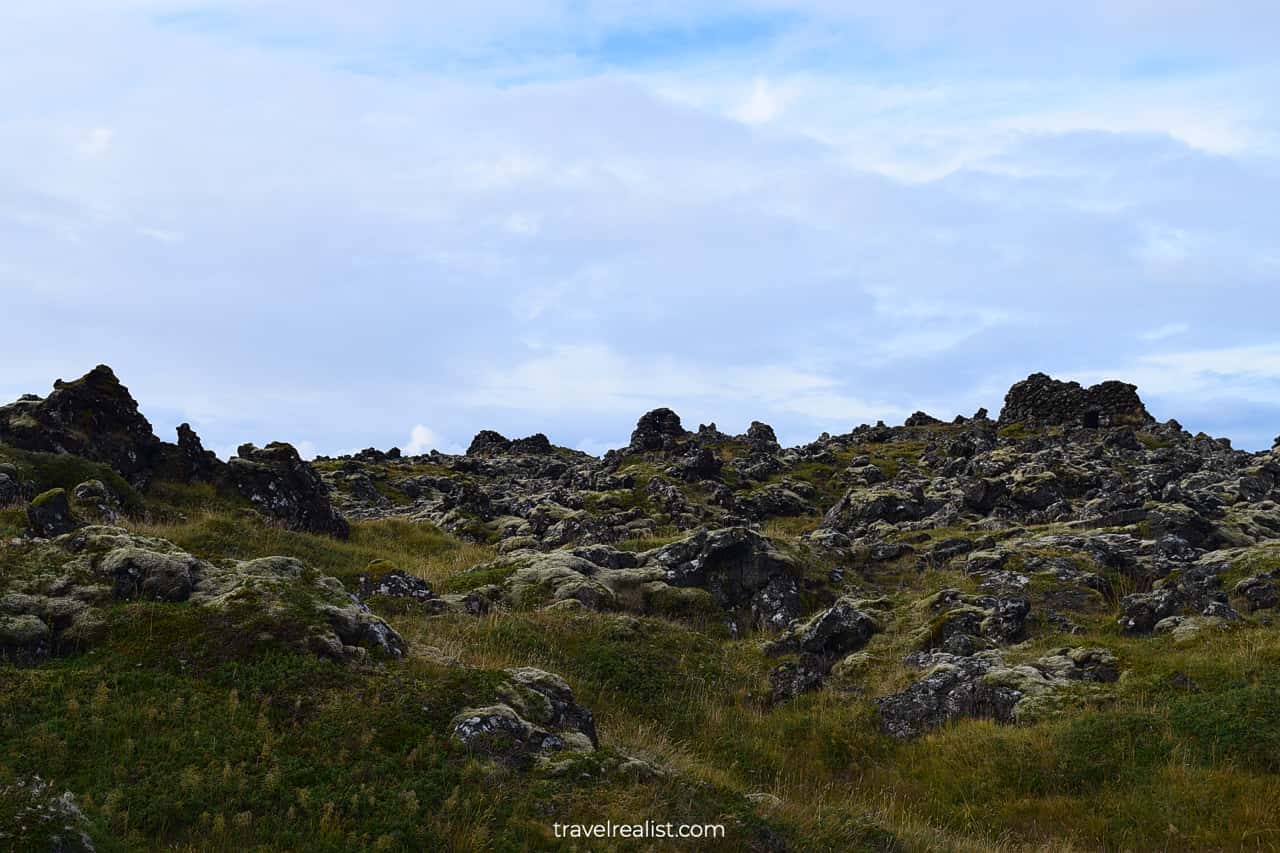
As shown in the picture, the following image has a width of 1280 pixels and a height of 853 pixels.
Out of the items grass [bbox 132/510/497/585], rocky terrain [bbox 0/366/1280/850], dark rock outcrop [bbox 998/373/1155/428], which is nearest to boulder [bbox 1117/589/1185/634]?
rocky terrain [bbox 0/366/1280/850]

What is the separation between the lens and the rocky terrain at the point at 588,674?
1089 cm

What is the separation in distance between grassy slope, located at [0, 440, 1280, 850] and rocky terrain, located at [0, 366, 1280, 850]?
0.06 meters

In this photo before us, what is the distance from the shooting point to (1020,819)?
14766mm

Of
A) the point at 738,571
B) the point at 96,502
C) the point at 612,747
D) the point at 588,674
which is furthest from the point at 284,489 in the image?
the point at 612,747

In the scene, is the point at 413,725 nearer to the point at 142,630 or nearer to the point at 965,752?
the point at 142,630

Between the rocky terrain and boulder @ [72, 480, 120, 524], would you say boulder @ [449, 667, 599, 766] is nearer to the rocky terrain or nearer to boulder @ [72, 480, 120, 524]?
the rocky terrain

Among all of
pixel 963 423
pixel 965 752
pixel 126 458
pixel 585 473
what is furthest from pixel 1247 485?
pixel 963 423

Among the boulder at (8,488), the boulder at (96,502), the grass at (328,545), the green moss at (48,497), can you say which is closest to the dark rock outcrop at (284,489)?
the grass at (328,545)

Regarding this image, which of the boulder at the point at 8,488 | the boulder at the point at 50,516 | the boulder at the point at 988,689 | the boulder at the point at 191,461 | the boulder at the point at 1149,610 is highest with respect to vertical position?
the boulder at the point at 191,461

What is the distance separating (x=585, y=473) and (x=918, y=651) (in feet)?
177

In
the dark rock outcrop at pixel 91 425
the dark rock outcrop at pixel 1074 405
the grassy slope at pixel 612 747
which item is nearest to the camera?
the grassy slope at pixel 612 747

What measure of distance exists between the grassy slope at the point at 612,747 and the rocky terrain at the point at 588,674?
0.06 meters

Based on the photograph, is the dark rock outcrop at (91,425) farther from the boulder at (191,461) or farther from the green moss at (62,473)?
the green moss at (62,473)

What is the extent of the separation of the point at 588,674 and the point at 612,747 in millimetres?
6465
